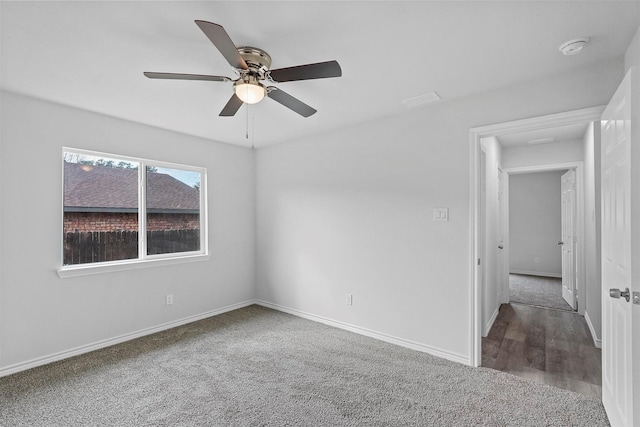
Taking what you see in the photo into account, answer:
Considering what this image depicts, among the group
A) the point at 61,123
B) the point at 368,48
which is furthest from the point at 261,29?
the point at 61,123

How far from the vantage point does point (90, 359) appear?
291cm

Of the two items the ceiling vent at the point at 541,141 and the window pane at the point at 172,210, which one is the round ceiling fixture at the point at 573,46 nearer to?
the ceiling vent at the point at 541,141

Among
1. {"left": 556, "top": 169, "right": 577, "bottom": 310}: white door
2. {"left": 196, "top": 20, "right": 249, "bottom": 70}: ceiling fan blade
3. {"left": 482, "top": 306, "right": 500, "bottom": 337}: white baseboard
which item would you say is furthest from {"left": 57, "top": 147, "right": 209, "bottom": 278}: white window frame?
{"left": 556, "top": 169, "right": 577, "bottom": 310}: white door

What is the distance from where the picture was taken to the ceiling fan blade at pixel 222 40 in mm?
1399

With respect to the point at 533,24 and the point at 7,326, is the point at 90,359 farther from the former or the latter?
the point at 533,24

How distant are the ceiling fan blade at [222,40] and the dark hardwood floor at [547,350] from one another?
314 cm

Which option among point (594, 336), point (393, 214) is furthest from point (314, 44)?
point (594, 336)

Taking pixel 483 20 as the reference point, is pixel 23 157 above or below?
below

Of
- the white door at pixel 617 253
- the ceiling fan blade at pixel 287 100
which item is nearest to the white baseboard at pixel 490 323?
the white door at pixel 617 253

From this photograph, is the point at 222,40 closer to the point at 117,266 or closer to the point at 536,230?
the point at 117,266

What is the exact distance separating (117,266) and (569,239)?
6076mm

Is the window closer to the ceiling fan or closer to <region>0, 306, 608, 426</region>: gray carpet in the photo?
<region>0, 306, 608, 426</region>: gray carpet

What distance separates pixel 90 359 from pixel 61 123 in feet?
7.30

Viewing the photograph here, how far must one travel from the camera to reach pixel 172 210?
3949 millimetres
